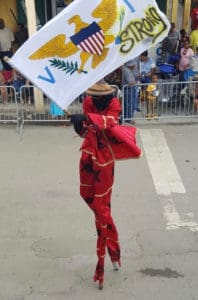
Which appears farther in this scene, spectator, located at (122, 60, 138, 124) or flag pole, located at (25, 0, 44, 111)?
flag pole, located at (25, 0, 44, 111)

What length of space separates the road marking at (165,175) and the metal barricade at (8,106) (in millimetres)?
2634

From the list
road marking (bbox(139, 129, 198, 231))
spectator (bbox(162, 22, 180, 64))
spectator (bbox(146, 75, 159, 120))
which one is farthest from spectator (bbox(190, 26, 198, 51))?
road marking (bbox(139, 129, 198, 231))

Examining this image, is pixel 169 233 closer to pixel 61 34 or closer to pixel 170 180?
pixel 170 180

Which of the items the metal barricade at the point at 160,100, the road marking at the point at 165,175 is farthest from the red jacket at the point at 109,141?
the metal barricade at the point at 160,100

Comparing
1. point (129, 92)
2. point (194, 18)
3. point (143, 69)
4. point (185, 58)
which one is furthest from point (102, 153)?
point (194, 18)

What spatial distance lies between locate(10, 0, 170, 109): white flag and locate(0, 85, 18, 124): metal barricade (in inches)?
206

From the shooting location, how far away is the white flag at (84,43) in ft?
14.0

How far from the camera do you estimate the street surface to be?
4.80m

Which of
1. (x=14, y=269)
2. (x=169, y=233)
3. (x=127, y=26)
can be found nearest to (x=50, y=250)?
(x=14, y=269)

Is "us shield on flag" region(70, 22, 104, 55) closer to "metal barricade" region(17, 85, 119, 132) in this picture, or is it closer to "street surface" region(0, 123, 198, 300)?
"street surface" region(0, 123, 198, 300)

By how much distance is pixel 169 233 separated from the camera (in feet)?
18.5

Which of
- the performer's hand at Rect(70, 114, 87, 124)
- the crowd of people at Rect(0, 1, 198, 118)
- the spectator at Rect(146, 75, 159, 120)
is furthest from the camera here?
the spectator at Rect(146, 75, 159, 120)

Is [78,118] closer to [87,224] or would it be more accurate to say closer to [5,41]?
[87,224]

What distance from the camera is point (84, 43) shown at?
4371 millimetres
